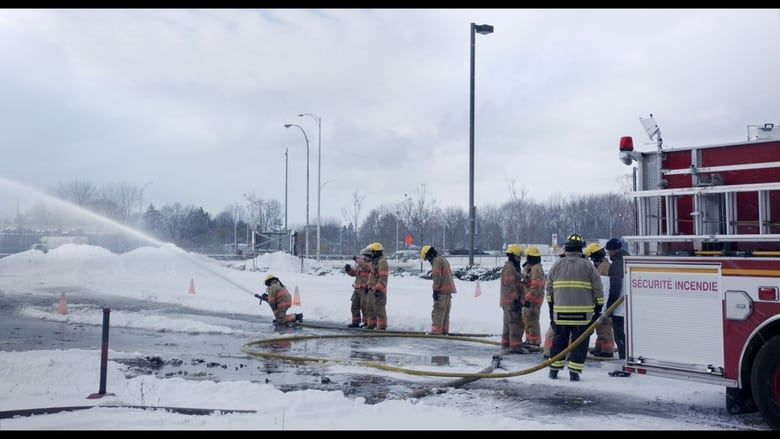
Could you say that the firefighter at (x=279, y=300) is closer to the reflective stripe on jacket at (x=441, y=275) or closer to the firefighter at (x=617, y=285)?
the reflective stripe on jacket at (x=441, y=275)

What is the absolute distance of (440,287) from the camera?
43.7ft

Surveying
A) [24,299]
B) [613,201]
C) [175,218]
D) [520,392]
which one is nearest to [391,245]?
[175,218]

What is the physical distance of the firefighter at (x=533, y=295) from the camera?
446 inches

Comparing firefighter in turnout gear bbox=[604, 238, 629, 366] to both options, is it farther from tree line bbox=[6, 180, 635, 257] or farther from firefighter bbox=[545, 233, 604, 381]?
tree line bbox=[6, 180, 635, 257]

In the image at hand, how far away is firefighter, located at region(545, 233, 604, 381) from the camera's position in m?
8.92

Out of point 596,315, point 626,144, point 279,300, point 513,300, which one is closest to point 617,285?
point 596,315

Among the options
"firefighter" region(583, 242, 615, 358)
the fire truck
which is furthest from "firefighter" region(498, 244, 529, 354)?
the fire truck

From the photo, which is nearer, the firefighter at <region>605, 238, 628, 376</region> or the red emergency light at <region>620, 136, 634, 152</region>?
the red emergency light at <region>620, 136, 634, 152</region>

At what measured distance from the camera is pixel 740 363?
257 inches

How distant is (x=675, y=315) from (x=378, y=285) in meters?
8.04

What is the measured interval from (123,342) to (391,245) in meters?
69.5

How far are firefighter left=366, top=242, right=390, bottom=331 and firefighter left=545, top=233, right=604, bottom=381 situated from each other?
19.0 ft

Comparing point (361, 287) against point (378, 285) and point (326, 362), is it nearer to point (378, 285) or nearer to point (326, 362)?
point (378, 285)

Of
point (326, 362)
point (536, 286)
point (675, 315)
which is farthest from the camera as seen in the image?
point (536, 286)
